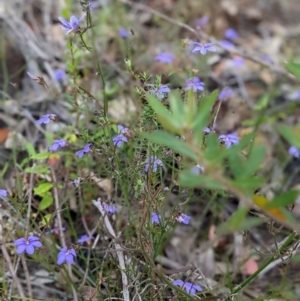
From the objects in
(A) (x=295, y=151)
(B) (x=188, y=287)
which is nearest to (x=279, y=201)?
(B) (x=188, y=287)

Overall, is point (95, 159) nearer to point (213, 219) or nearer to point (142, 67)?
point (213, 219)

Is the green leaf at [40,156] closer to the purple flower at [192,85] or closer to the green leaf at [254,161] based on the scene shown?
the purple flower at [192,85]

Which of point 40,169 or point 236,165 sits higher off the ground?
point 236,165

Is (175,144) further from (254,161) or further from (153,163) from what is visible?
(153,163)

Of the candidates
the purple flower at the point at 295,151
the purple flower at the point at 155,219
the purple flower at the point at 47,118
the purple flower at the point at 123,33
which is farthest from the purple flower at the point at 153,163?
the purple flower at the point at 123,33

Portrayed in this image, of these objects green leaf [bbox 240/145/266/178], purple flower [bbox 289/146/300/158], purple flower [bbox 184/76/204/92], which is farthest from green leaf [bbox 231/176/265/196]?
purple flower [bbox 289/146/300/158]
